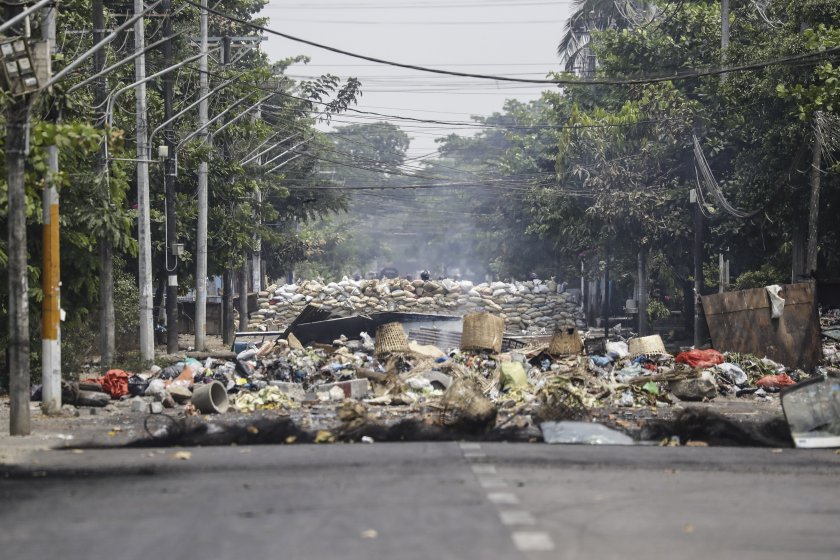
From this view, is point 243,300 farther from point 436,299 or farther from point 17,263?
point 17,263

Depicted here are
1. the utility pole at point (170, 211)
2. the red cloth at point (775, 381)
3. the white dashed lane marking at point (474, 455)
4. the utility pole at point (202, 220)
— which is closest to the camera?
the white dashed lane marking at point (474, 455)

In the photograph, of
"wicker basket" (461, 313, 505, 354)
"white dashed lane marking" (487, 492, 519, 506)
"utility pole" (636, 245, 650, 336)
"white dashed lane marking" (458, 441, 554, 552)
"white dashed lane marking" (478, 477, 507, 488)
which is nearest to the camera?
"white dashed lane marking" (458, 441, 554, 552)

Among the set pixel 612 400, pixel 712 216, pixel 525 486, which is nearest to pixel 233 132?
pixel 712 216

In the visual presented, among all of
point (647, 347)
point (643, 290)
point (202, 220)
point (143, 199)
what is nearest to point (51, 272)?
point (143, 199)

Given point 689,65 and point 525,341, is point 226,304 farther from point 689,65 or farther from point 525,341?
point 689,65

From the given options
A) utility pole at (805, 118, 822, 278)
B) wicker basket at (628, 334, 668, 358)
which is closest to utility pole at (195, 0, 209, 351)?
wicker basket at (628, 334, 668, 358)

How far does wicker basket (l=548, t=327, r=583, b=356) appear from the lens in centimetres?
2900

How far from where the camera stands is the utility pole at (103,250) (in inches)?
1048

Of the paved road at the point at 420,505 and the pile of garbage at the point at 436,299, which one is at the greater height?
the paved road at the point at 420,505

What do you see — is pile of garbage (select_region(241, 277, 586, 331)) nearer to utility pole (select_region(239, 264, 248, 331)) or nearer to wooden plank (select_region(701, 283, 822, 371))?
utility pole (select_region(239, 264, 248, 331))

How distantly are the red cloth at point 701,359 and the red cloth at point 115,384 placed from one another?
464 inches

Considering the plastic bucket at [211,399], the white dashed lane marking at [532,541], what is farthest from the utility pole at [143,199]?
the white dashed lane marking at [532,541]

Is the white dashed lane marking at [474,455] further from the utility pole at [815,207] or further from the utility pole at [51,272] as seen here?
the utility pole at [815,207]

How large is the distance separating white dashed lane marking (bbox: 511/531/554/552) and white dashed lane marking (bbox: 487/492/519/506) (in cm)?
121
